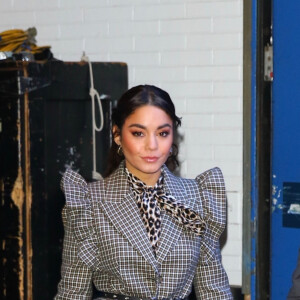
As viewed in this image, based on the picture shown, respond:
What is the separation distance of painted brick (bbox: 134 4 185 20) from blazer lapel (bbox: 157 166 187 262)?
1.53m

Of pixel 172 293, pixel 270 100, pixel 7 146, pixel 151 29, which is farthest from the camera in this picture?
pixel 151 29

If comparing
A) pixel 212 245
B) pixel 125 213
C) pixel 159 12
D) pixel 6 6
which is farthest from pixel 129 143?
pixel 6 6

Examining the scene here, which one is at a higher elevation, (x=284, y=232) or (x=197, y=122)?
(x=197, y=122)

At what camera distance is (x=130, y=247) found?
312 cm

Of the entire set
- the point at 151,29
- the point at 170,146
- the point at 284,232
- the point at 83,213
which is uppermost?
the point at 151,29

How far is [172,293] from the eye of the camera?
3.12 metres

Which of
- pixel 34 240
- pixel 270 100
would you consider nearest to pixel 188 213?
pixel 34 240

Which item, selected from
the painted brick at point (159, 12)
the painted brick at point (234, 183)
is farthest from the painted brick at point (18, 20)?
the painted brick at point (234, 183)

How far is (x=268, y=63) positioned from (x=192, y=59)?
1.47 ft

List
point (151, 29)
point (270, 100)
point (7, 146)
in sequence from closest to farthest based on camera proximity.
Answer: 1. point (7, 146)
2. point (270, 100)
3. point (151, 29)

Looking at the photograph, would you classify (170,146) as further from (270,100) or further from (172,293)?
(270,100)

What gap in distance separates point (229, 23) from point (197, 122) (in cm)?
57

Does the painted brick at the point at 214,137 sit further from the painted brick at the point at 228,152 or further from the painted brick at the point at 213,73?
the painted brick at the point at 213,73

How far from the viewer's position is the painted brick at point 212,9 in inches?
175
